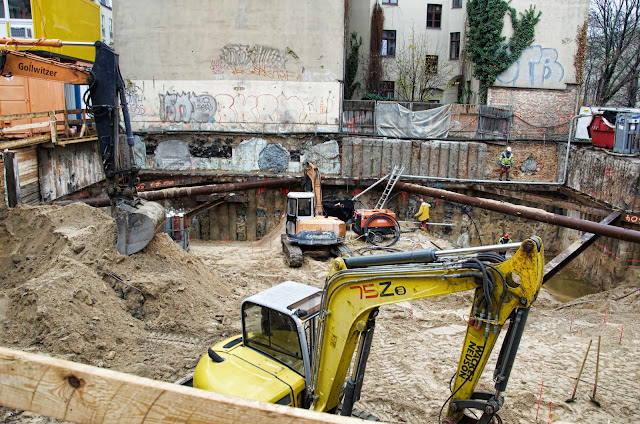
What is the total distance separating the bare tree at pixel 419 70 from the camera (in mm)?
32531

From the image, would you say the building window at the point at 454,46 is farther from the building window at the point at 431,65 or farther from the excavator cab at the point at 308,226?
the excavator cab at the point at 308,226

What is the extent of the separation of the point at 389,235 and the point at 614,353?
9231 millimetres

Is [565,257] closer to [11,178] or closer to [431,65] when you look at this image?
[11,178]

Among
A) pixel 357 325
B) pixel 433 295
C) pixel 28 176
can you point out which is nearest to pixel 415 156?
pixel 28 176

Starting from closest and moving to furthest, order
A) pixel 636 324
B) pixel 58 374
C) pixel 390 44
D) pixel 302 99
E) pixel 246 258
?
pixel 58 374 → pixel 636 324 → pixel 246 258 → pixel 302 99 → pixel 390 44

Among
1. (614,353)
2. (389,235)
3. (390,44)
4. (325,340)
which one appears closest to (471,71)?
(390,44)

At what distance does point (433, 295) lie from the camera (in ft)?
16.8

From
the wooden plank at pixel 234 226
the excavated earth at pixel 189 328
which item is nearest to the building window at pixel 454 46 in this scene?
the wooden plank at pixel 234 226

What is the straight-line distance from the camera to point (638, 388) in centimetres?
904

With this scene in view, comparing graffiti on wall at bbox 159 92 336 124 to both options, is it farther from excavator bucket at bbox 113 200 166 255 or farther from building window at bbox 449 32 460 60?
excavator bucket at bbox 113 200 166 255

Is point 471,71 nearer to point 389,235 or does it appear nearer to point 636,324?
point 389,235

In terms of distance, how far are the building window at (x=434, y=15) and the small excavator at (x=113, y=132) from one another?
89.1 feet

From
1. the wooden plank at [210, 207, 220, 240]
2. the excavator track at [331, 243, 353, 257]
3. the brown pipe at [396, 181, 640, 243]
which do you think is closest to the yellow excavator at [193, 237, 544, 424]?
the excavator track at [331, 243, 353, 257]

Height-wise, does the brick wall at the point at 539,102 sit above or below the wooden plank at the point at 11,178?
above
